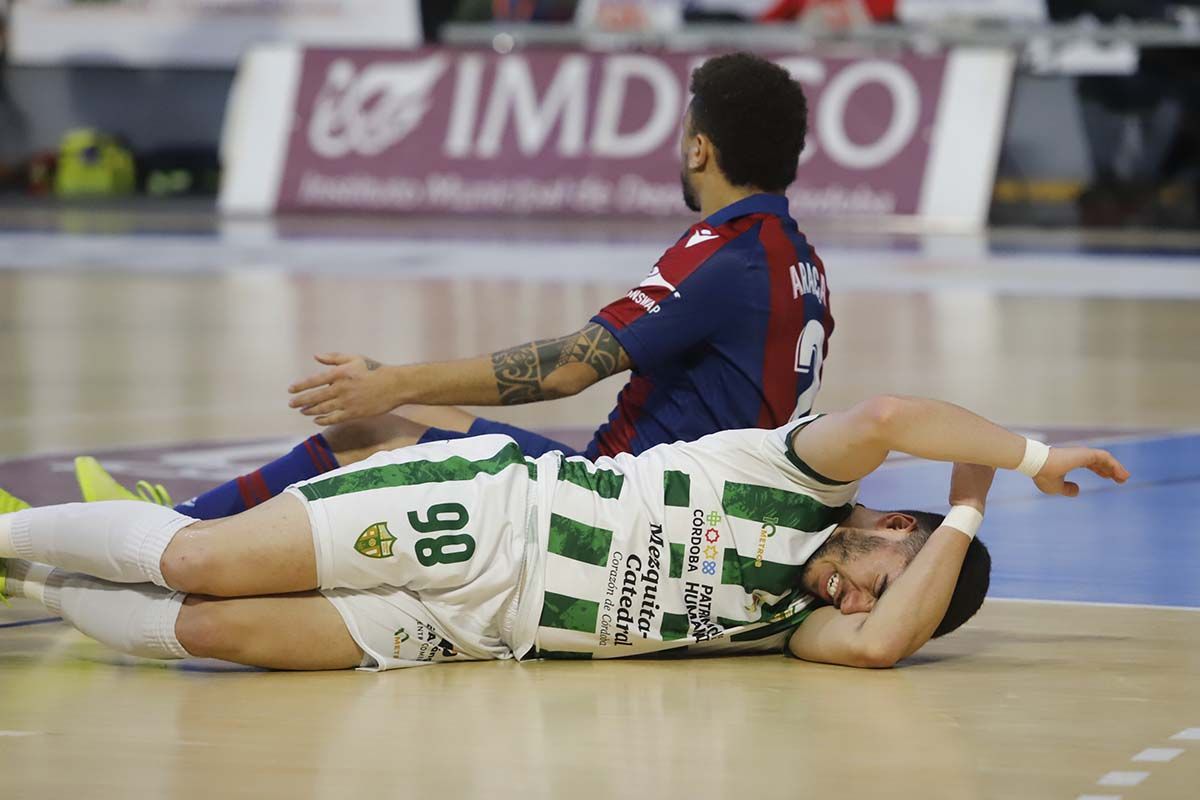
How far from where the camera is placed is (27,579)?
443 centimetres

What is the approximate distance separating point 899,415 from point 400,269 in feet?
35.8

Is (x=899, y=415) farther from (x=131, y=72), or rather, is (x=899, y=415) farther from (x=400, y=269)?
(x=131, y=72)

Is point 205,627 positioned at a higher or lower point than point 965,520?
lower

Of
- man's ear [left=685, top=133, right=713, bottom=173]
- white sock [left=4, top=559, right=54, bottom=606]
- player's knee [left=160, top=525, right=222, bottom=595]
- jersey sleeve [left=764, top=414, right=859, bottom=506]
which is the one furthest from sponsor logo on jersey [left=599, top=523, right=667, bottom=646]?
white sock [left=4, top=559, right=54, bottom=606]

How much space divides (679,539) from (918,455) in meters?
0.52

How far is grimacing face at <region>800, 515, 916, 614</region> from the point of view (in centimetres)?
→ 435

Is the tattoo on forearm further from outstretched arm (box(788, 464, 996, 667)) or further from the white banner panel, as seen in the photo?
the white banner panel

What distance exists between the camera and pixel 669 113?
61.1 feet

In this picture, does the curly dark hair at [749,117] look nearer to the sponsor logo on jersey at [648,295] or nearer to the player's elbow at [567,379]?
the sponsor logo on jersey at [648,295]

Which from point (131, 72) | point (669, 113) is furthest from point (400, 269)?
point (131, 72)

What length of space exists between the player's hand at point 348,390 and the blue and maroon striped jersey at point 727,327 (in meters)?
0.52

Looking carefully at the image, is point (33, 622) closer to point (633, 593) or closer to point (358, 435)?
point (358, 435)

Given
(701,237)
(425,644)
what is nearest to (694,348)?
(701,237)

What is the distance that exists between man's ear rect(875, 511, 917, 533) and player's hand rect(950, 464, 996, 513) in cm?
11
